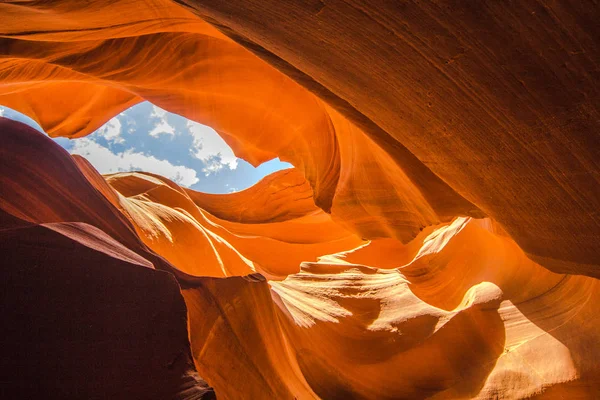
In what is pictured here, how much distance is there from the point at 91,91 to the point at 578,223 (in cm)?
837

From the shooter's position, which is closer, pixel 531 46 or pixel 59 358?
pixel 531 46

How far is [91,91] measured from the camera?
23.8 feet

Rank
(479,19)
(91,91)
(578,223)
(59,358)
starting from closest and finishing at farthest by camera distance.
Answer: (479,19)
(59,358)
(578,223)
(91,91)

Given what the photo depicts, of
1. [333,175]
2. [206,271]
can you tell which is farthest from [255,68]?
[206,271]

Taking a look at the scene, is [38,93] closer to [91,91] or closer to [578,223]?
[91,91]

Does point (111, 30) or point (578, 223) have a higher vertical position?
point (111, 30)

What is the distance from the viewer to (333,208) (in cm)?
569

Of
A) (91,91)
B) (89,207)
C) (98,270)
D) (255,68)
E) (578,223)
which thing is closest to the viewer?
(578,223)

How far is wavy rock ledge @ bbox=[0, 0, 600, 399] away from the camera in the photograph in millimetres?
1446

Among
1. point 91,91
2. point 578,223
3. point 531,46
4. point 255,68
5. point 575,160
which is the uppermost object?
point 91,91

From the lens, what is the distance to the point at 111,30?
12.4 feet

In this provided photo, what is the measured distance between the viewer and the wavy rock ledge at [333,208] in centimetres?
145

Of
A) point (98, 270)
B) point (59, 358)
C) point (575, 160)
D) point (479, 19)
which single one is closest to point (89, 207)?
point (98, 270)

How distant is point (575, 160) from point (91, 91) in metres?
8.32
